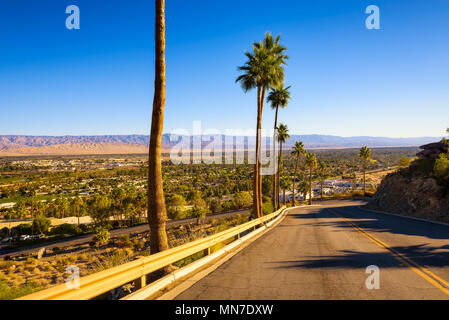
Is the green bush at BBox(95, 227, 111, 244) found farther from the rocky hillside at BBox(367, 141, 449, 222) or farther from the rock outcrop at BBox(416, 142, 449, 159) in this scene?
the rock outcrop at BBox(416, 142, 449, 159)

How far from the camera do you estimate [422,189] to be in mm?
23672

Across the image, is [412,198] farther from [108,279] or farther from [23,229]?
[23,229]

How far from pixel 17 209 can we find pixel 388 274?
329 ft

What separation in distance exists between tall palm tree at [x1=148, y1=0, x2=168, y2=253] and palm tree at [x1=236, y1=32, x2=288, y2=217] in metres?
12.4

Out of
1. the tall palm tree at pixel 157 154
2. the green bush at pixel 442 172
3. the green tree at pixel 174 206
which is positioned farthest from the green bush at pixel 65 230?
the green bush at pixel 442 172

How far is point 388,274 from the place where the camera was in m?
5.97

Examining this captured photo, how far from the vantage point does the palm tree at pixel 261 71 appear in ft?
62.6

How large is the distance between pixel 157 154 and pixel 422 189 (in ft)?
86.7

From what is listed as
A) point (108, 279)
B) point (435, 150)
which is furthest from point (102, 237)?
point (435, 150)

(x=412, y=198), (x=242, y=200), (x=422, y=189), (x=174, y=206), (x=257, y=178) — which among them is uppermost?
(x=257, y=178)

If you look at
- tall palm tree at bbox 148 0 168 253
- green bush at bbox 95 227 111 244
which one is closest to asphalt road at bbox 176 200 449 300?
tall palm tree at bbox 148 0 168 253

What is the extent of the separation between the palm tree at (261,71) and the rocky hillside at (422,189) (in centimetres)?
1445
